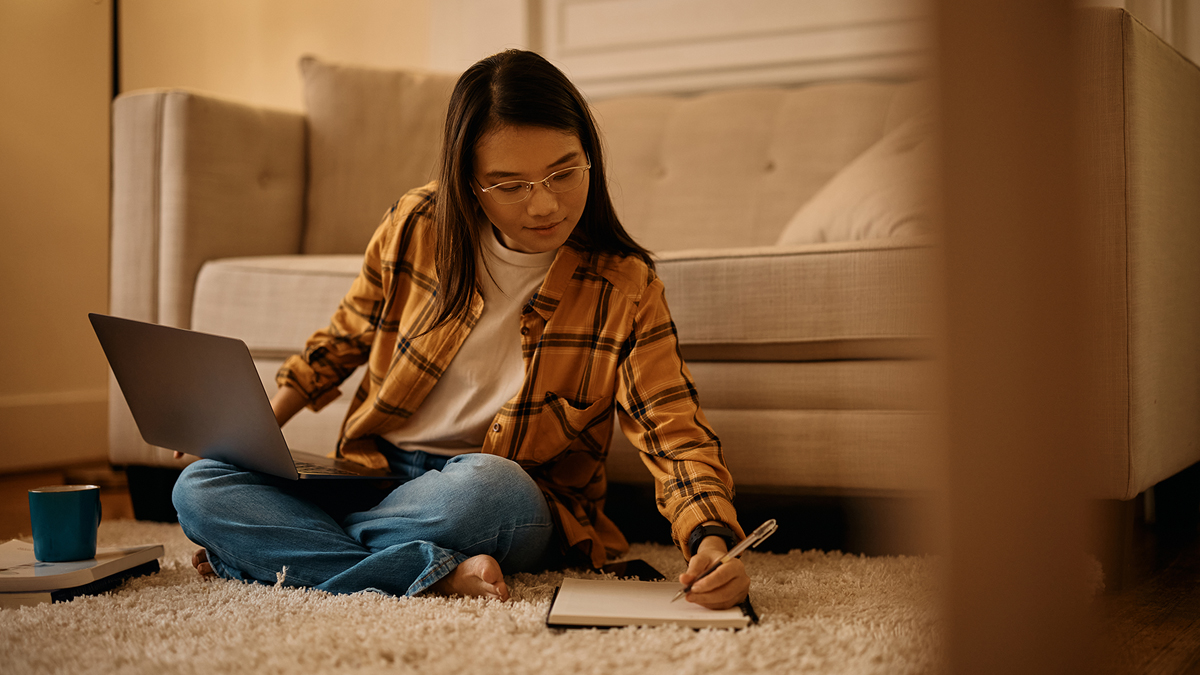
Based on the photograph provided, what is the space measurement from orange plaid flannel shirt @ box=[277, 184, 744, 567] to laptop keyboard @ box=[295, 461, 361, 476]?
9cm

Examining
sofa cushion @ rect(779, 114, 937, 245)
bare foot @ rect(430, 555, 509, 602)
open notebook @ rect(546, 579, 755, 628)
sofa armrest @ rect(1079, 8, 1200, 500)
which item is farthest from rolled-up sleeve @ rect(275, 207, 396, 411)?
sofa armrest @ rect(1079, 8, 1200, 500)

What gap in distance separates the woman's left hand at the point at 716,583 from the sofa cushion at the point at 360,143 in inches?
44.4

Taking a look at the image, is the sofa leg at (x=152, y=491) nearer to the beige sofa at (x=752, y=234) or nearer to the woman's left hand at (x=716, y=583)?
the beige sofa at (x=752, y=234)

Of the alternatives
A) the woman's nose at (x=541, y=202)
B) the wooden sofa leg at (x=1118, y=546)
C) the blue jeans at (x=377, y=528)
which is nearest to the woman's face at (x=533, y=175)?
the woman's nose at (x=541, y=202)

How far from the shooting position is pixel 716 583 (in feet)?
2.49

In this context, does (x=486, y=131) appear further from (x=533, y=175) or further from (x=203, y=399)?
(x=203, y=399)

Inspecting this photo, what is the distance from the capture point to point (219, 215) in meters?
1.51

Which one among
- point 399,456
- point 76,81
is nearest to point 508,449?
point 399,456

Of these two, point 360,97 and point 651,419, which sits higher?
point 360,97

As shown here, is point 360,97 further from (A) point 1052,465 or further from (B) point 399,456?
(A) point 1052,465

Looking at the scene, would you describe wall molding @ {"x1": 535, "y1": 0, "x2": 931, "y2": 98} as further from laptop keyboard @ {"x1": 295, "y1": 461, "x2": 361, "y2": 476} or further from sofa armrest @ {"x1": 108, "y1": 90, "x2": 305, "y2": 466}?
laptop keyboard @ {"x1": 295, "y1": 461, "x2": 361, "y2": 476}

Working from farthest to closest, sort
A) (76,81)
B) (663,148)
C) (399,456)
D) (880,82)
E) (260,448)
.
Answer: (76,81), (663,148), (880,82), (399,456), (260,448)

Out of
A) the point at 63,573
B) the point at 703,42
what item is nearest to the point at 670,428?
the point at 63,573

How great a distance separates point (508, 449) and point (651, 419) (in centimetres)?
15
